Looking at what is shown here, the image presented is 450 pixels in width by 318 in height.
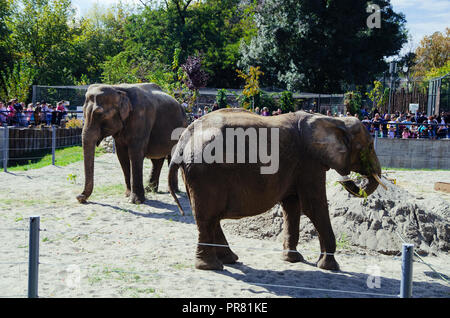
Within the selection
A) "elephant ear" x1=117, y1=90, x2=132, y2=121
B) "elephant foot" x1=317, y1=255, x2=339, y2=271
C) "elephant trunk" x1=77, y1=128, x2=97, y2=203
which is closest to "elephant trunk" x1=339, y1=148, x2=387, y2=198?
"elephant foot" x1=317, y1=255, x2=339, y2=271

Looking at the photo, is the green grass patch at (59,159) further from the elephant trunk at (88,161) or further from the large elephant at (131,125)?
the elephant trunk at (88,161)

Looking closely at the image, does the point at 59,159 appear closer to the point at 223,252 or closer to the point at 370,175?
the point at 223,252

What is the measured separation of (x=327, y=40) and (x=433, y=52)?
86.2 ft

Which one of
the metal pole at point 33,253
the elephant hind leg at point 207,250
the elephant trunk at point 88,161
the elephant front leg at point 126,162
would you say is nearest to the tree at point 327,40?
the elephant front leg at point 126,162

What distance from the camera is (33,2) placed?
42312 millimetres

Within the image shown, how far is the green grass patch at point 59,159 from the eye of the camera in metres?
16.8

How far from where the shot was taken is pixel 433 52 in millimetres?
54281

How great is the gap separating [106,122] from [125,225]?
242cm

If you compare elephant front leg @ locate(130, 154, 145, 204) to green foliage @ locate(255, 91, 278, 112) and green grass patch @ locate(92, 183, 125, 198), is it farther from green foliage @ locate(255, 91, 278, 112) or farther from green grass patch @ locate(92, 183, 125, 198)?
green foliage @ locate(255, 91, 278, 112)

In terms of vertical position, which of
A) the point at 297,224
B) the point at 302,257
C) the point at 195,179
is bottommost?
the point at 302,257

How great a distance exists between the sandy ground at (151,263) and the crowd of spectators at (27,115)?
9.58 meters

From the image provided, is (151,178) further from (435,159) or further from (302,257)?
(435,159)
